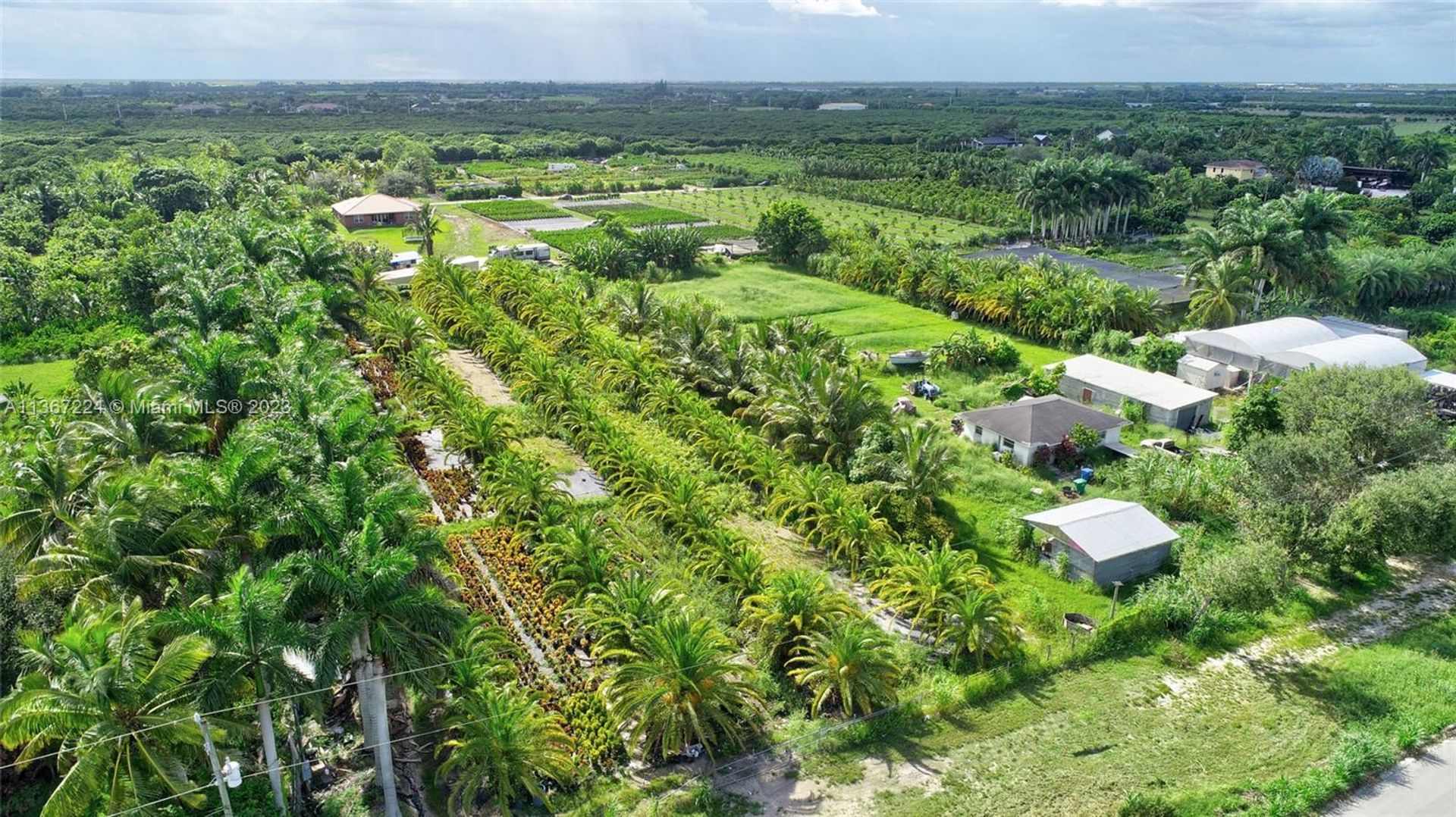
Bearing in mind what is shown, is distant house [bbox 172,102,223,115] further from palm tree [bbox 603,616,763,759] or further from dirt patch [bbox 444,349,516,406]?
palm tree [bbox 603,616,763,759]

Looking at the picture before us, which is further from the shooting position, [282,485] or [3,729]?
[282,485]

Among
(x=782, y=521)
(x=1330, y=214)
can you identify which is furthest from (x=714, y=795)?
(x=1330, y=214)

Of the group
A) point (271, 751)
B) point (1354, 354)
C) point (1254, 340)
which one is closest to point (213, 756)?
point (271, 751)

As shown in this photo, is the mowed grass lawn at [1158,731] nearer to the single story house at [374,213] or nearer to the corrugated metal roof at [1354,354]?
the corrugated metal roof at [1354,354]

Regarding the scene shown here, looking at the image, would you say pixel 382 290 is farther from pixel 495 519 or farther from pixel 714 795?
pixel 714 795

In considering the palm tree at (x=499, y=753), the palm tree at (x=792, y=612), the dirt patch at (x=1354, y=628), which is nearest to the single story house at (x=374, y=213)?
the palm tree at (x=792, y=612)

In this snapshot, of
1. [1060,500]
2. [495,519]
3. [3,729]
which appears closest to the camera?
[3,729]

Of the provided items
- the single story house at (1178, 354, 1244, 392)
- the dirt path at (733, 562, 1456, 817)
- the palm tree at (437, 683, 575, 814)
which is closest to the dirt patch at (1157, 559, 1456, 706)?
the dirt path at (733, 562, 1456, 817)
